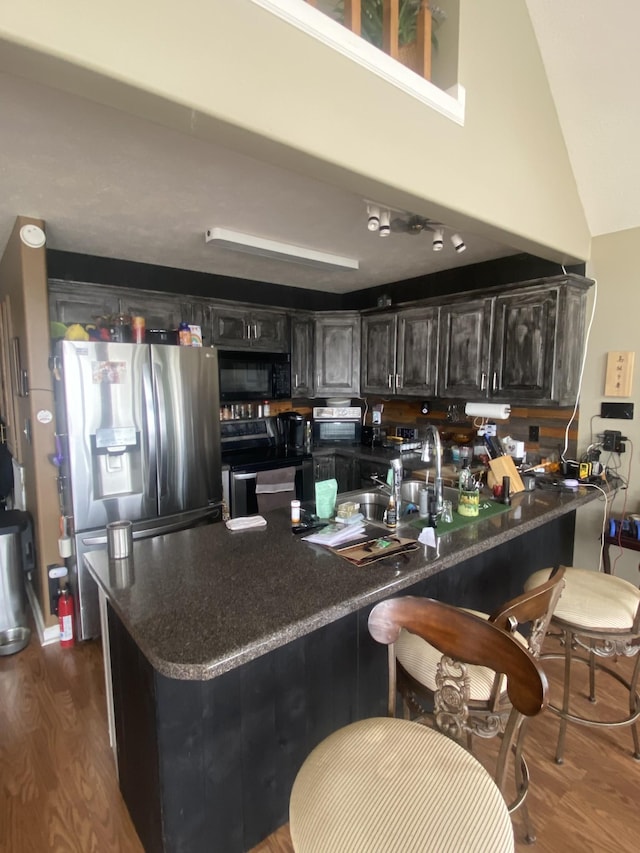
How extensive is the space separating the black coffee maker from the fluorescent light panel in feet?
4.91

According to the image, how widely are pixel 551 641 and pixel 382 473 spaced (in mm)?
1676

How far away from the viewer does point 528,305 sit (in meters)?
2.93

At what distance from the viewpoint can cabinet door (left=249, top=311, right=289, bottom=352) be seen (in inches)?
156

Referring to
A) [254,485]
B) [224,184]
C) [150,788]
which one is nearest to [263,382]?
[254,485]

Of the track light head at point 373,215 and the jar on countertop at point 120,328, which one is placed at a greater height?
the track light head at point 373,215

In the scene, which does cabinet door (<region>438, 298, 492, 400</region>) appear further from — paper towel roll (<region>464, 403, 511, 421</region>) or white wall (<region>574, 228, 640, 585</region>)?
white wall (<region>574, 228, 640, 585</region>)

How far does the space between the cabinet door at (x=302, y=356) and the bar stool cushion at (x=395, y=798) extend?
339 cm

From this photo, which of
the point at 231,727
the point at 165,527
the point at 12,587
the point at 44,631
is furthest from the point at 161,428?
the point at 231,727

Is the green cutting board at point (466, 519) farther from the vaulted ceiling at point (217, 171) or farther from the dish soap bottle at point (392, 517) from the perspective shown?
the vaulted ceiling at point (217, 171)

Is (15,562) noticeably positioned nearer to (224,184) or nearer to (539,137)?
(224,184)

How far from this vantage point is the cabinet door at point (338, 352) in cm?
432

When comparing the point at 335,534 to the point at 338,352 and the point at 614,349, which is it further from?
the point at 338,352

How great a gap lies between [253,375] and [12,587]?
2360 millimetres

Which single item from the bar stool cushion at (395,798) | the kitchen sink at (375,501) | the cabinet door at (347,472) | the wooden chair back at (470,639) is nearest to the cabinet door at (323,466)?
the cabinet door at (347,472)
